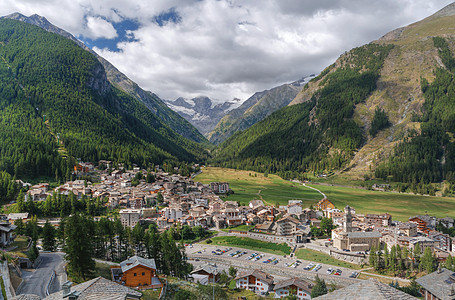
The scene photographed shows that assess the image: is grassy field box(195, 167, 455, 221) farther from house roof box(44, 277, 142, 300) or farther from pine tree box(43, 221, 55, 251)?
house roof box(44, 277, 142, 300)

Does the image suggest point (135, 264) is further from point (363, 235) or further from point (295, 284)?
point (363, 235)

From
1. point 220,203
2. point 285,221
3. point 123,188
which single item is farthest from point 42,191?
point 285,221

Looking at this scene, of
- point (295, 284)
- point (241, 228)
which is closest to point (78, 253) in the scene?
point (295, 284)

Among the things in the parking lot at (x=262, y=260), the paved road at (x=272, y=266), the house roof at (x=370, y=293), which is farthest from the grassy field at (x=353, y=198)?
the house roof at (x=370, y=293)

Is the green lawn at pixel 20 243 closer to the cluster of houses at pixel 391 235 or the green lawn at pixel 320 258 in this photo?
the green lawn at pixel 320 258

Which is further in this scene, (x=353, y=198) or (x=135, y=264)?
(x=353, y=198)

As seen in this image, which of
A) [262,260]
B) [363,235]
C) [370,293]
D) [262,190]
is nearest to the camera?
[370,293]

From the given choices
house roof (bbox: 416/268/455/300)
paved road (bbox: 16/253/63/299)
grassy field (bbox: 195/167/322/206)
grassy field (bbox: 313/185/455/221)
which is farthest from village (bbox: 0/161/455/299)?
grassy field (bbox: 313/185/455/221)
